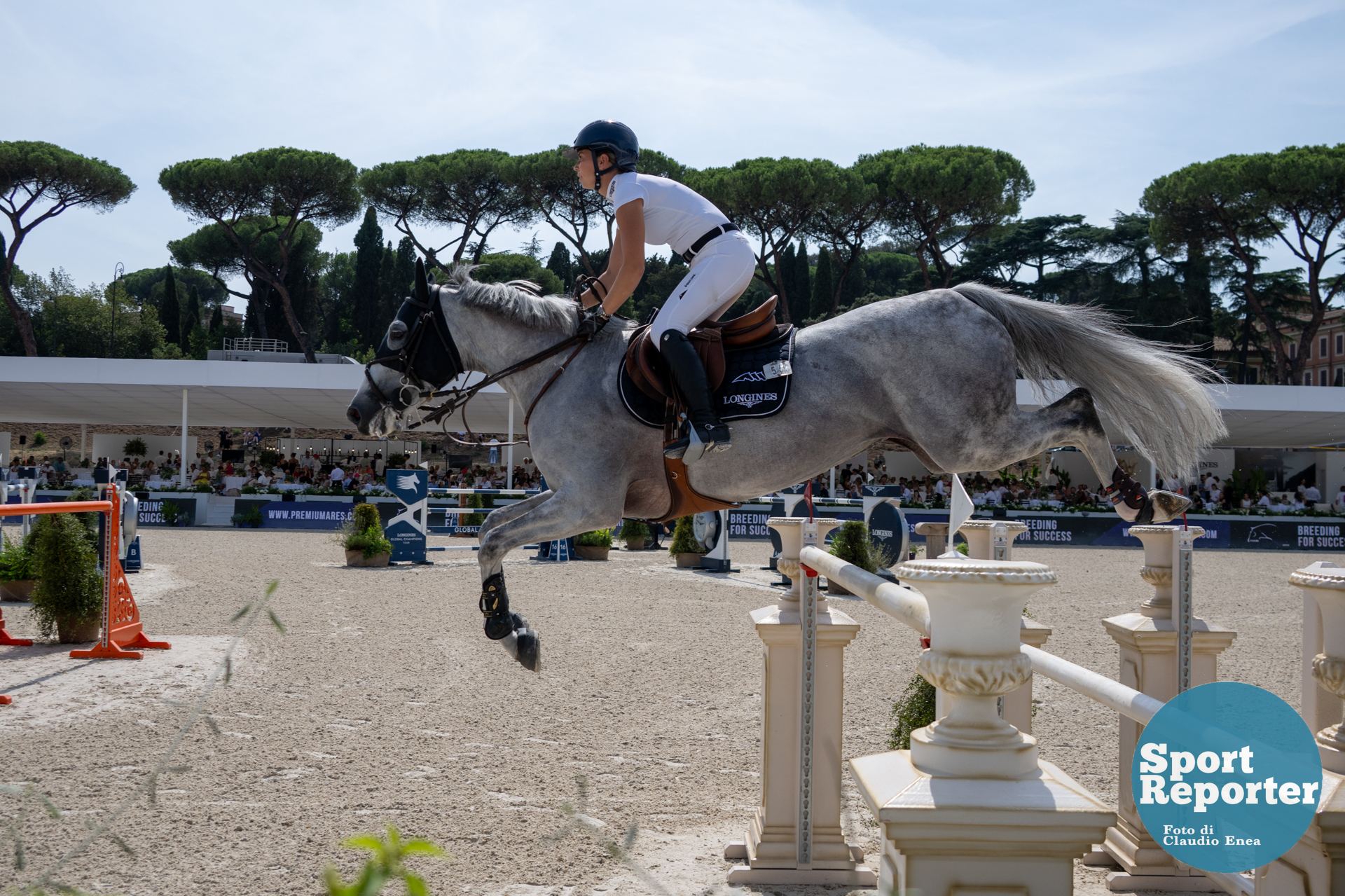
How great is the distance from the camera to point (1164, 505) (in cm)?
267

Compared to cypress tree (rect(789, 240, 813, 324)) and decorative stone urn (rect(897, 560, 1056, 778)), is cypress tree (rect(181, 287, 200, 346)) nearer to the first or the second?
cypress tree (rect(789, 240, 813, 324))

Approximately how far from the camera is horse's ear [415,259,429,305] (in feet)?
11.2

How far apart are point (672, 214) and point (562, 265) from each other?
4760 cm

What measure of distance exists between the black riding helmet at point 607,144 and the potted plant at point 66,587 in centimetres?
671

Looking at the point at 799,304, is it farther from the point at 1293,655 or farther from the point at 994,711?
the point at 994,711

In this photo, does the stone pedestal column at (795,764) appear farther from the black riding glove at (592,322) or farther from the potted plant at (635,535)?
the potted plant at (635,535)

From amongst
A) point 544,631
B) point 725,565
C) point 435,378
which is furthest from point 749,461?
point 725,565

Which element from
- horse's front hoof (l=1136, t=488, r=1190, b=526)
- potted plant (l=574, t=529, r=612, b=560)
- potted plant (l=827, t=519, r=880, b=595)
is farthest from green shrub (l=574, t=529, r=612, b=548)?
horse's front hoof (l=1136, t=488, r=1190, b=526)

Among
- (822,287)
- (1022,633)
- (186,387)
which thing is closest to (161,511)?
(186,387)

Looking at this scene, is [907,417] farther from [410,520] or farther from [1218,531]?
[1218,531]

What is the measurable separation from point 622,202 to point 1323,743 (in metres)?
2.28

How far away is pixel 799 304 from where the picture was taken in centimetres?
4381

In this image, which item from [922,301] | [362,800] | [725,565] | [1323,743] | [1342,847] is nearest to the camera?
[1342,847]

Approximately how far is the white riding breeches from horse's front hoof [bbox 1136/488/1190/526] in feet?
4.59
